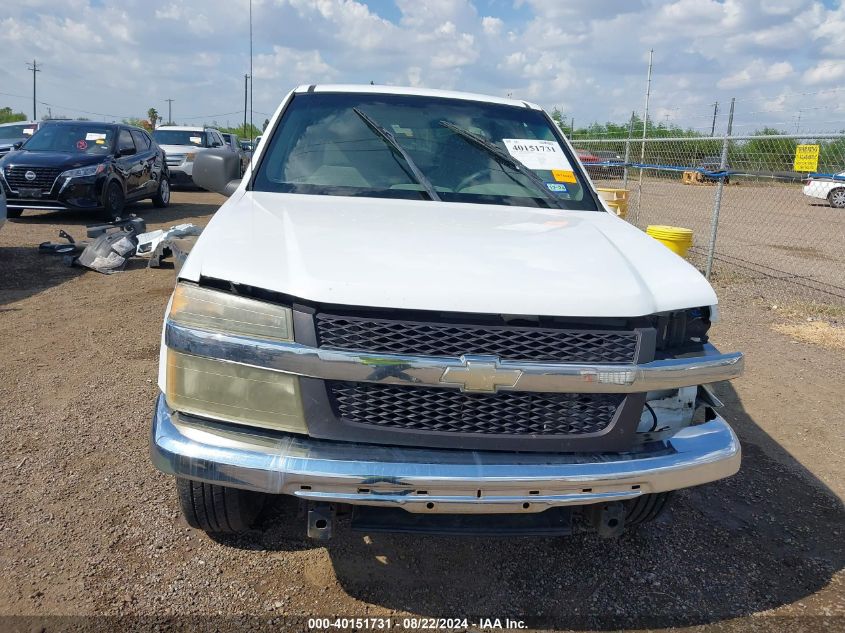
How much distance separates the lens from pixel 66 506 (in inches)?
122

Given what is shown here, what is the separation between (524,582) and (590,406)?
0.89 m

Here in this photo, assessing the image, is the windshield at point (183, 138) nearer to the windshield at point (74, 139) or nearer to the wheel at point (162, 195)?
the wheel at point (162, 195)

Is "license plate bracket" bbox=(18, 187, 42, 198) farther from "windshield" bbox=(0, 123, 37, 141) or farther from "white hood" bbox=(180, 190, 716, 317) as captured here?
"white hood" bbox=(180, 190, 716, 317)

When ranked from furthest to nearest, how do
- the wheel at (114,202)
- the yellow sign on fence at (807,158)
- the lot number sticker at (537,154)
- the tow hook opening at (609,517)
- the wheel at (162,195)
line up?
the wheel at (162,195), the wheel at (114,202), the yellow sign on fence at (807,158), the lot number sticker at (537,154), the tow hook opening at (609,517)

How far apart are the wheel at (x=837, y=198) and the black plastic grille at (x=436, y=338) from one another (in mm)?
21601

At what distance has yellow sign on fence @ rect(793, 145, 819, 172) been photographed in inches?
291

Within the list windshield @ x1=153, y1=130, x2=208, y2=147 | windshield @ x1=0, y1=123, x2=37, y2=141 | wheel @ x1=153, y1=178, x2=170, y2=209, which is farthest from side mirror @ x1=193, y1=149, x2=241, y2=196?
windshield @ x1=153, y1=130, x2=208, y2=147

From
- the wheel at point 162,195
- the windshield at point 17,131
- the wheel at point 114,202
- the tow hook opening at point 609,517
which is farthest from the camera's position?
the windshield at point 17,131

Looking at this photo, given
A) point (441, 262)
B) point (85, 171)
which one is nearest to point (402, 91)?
point (441, 262)

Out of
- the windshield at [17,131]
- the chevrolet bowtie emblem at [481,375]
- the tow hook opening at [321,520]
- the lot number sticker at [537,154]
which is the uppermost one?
the windshield at [17,131]

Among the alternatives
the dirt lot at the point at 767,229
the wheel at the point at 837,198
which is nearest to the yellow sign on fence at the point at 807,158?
the dirt lot at the point at 767,229

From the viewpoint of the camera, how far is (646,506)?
8.91 feet

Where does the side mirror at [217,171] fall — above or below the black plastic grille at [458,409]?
above

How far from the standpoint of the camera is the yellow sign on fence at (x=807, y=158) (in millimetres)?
7385
